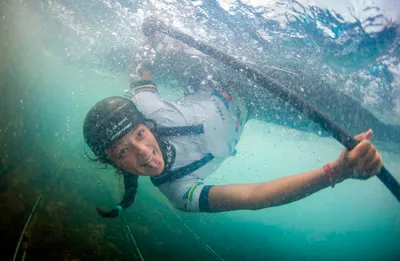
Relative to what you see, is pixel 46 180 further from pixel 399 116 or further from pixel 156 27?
pixel 399 116

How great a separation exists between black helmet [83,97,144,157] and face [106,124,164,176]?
0.37ft

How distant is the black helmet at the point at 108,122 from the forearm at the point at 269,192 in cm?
177

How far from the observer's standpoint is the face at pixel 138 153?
3.39m

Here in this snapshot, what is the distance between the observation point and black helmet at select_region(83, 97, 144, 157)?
346 cm

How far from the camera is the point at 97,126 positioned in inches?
140

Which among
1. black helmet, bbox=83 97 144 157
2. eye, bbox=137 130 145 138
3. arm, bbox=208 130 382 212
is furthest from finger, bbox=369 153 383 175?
black helmet, bbox=83 97 144 157

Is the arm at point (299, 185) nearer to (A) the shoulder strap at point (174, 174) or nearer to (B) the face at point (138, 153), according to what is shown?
(A) the shoulder strap at point (174, 174)

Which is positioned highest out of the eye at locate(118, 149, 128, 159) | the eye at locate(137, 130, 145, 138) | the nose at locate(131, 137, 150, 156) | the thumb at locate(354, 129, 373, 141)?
the thumb at locate(354, 129, 373, 141)

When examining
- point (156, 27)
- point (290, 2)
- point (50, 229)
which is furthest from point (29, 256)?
point (290, 2)

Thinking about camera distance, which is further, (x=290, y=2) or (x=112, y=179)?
(x=112, y=179)

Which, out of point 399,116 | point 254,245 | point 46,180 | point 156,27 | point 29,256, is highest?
point 156,27

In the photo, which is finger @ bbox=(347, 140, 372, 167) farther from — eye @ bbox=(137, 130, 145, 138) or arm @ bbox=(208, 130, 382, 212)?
eye @ bbox=(137, 130, 145, 138)

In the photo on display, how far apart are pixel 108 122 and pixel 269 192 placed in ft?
8.79

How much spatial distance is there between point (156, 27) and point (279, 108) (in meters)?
5.37
